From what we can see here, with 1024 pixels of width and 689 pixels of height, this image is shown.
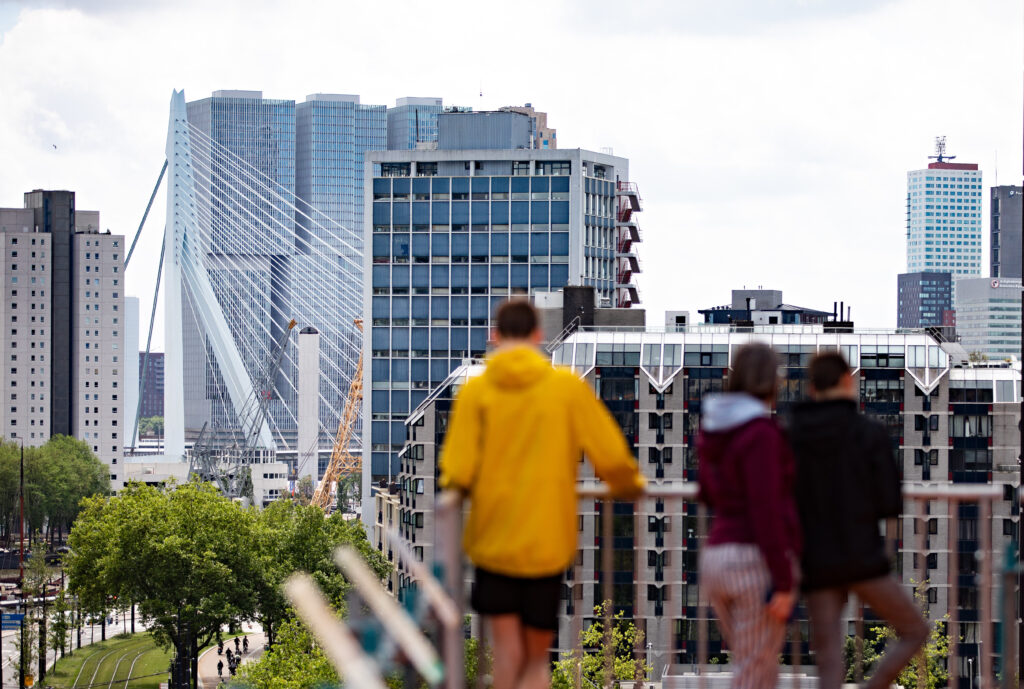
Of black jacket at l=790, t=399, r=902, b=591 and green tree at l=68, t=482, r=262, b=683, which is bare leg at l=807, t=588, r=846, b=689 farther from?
green tree at l=68, t=482, r=262, b=683

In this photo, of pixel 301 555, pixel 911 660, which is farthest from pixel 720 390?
pixel 301 555

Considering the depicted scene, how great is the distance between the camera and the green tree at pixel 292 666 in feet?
178

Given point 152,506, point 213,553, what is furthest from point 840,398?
point 152,506

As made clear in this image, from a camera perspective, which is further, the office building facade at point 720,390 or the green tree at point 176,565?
the green tree at point 176,565

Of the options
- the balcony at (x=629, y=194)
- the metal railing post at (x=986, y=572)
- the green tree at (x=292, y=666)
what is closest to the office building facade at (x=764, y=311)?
the balcony at (x=629, y=194)

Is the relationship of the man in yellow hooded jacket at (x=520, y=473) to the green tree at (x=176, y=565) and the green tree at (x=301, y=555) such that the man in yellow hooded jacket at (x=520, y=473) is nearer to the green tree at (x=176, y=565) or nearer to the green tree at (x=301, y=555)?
the green tree at (x=301, y=555)

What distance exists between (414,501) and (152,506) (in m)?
14.0

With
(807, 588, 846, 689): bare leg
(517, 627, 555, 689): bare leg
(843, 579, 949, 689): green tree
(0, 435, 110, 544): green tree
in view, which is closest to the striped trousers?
(807, 588, 846, 689): bare leg

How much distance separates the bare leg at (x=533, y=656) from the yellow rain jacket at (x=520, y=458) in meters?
0.39

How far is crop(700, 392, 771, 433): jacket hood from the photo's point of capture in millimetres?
7992

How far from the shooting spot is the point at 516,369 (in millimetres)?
7840

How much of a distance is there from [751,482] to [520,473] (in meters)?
1.19

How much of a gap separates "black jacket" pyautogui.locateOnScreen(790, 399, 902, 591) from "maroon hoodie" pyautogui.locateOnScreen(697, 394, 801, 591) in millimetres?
327

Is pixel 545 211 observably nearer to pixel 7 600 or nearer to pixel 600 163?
pixel 600 163
